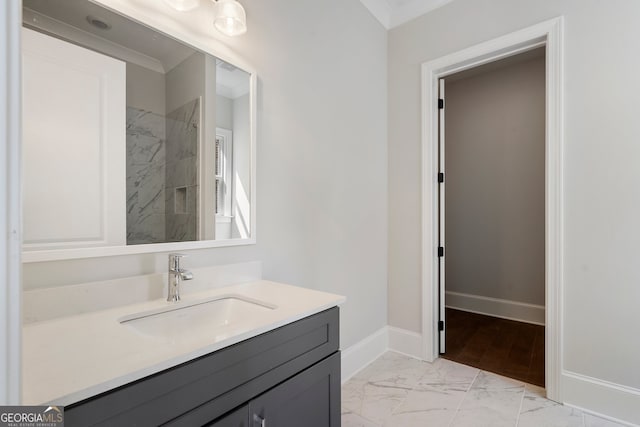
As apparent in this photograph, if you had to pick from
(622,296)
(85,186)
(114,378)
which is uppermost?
(85,186)

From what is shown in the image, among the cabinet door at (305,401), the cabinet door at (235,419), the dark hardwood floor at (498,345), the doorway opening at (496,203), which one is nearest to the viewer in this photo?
the cabinet door at (235,419)

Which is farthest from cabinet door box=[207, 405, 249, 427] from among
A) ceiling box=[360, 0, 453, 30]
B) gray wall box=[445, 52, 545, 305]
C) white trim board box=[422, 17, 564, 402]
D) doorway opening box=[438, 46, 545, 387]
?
gray wall box=[445, 52, 545, 305]

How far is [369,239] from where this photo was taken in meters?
2.35

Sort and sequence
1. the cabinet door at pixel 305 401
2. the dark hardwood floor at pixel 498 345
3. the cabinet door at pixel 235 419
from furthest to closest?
the dark hardwood floor at pixel 498 345
the cabinet door at pixel 305 401
the cabinet door at pixel 235 419

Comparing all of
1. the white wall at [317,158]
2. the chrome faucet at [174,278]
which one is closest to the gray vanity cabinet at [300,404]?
the chrome faucet at [174,278]

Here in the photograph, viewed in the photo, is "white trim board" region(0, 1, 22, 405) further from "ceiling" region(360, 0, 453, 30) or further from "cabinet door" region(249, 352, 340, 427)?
"ceiling" region(360, 0, 453, 30)

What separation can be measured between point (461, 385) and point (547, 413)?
449mm

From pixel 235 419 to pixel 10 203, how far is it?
717 millimetres

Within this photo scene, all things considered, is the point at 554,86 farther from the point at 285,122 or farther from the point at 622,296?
the point at 285,122

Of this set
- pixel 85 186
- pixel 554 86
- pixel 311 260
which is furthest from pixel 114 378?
pixel 554 86

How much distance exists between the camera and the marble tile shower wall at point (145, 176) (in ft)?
3.62

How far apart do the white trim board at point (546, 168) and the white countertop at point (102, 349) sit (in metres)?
1.54

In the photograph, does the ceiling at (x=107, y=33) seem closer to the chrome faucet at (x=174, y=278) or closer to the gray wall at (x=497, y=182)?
the chrome faucet at (x=174, y=278)

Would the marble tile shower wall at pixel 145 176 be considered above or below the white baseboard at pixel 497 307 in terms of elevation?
above
